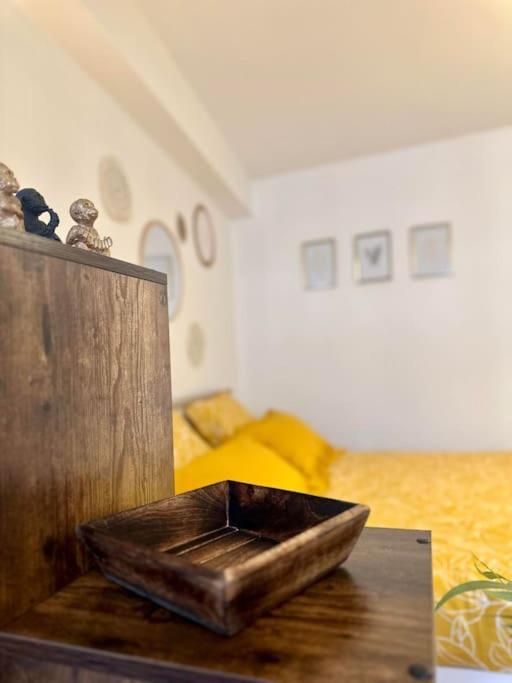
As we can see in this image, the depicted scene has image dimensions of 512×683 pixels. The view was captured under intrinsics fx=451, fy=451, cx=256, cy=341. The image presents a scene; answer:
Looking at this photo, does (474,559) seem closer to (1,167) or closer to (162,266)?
(1,167)

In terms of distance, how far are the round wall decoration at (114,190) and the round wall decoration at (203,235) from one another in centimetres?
81

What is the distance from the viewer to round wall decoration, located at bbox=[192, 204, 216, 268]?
2.80 meters

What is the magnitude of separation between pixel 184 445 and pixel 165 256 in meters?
1.00

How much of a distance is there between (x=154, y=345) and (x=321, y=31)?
1734 millimetres

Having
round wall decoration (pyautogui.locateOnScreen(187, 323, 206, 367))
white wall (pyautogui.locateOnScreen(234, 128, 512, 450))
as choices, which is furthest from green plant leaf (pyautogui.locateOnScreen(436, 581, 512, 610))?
white wall (pyautogui.locateOnScreen(234, 128, 512, 450))

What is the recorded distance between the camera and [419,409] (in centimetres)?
304

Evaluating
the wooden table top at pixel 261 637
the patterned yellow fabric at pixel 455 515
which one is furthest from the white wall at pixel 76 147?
the wooden table top at pixel 261 637

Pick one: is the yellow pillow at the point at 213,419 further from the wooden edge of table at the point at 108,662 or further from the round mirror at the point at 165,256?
the wooden edge of table at the point at 108,662

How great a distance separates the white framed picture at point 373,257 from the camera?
123 inches

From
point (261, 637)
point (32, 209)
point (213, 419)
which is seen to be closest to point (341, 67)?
point (213, 419)

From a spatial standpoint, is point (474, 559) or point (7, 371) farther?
point (474, 559)

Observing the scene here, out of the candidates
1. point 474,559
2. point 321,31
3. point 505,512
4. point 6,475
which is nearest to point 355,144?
point 321,31

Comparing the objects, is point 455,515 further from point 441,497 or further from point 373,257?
point 373,257

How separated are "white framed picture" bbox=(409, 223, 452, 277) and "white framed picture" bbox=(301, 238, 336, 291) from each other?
546 millimetres
